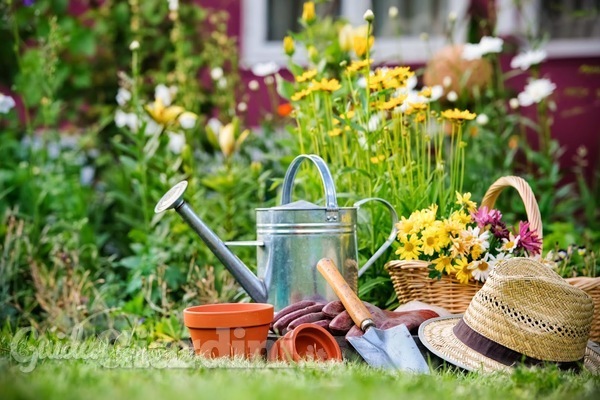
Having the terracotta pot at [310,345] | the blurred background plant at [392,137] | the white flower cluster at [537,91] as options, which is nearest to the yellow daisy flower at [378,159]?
the blurred background plant at [392,137]

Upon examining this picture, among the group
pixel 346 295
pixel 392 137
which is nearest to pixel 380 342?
pixel 346 295

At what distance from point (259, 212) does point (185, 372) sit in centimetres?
100

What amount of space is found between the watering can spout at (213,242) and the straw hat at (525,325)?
0.70m

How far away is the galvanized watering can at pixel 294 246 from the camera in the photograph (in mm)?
3084

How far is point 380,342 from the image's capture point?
276cm

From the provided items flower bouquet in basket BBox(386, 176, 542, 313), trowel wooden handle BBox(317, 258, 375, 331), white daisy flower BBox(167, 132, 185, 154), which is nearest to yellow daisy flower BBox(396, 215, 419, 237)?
flower bouquet in basket BBox(386, 176, 542, 313)

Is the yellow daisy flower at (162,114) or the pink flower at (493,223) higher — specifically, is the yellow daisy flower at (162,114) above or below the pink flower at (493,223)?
above

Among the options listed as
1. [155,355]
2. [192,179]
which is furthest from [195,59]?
[155,355]

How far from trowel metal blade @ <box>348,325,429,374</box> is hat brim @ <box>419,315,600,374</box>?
0.05m

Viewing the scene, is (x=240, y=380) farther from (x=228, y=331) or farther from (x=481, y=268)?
(x=481, y=268)

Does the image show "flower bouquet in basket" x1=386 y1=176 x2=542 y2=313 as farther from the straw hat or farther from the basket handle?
the straw hat

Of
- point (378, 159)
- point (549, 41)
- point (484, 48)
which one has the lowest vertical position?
point (378, 159)

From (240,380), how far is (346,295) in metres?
0.85

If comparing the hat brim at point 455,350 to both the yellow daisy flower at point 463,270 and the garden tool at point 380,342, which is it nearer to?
the garden tool at point 380,342
